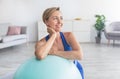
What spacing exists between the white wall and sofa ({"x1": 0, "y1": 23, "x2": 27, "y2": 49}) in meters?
0.83

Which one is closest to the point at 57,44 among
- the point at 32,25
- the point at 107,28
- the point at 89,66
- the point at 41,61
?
the point at 41,61

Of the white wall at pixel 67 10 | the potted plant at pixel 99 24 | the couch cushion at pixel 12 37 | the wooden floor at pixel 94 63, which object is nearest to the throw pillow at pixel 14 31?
the couch cushion at pixel 12 37

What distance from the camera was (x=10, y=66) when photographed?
4.54 metres

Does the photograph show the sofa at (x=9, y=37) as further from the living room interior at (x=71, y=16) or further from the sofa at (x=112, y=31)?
the sofa at (x=112, y=31)

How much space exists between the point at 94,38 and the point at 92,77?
453 cm

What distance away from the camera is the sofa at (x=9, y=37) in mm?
6093

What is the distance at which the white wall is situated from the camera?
7895 millimetres

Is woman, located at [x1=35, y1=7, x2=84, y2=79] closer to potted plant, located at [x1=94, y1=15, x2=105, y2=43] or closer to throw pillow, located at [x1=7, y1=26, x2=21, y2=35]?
throw pillow, located at [x1=7, y1=26, x2=21, y2=35]

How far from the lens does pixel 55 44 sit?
1.73m

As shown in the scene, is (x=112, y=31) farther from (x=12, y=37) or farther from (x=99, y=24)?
(x=12, y=37)

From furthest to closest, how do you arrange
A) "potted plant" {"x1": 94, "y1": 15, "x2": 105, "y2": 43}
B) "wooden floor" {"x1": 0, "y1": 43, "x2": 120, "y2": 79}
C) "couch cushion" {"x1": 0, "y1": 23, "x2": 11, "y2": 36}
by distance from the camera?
"potted plant" {"x1": 94, "y1": 15, "x2": 105, "y2": 43}
"couch cushion" {"x1": 0, "y1": 23, "x2": 11, "y2": 36}
"wooden floor" {"x1": 0, "y1": 43, "x2": 120, "y2": 79}

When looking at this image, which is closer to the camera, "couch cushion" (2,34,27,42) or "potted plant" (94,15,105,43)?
"couch cushion" (2,34,27,42)

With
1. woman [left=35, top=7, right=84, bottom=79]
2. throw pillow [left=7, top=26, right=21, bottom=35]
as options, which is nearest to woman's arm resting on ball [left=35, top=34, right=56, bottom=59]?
woman [left=35, top=7, right=84, bottom=79]

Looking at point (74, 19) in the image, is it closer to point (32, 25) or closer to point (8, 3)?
point (32, 25)
